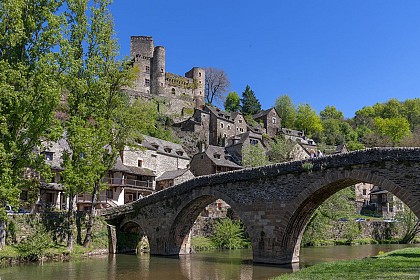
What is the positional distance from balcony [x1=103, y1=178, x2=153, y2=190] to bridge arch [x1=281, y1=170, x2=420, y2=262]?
76.2 ft

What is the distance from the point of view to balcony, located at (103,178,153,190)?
139ft

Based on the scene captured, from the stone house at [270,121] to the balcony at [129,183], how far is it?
141 ft

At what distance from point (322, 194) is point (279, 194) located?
82.7 inches

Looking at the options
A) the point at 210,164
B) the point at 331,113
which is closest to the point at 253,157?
the point at 210,164

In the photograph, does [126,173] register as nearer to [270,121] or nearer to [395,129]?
[270,121]

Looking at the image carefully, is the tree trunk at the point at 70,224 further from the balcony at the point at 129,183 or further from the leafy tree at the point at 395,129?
the leafy tree at the point at 395,129

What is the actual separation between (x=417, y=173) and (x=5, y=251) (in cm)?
2044

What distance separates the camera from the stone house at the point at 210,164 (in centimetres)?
5712

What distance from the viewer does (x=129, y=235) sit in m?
31.9

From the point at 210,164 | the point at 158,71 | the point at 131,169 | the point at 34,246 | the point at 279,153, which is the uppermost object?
the point at 158,71

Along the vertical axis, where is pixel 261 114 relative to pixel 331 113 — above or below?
below

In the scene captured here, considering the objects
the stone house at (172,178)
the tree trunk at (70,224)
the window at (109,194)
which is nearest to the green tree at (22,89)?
the tree trunk at (70,224)

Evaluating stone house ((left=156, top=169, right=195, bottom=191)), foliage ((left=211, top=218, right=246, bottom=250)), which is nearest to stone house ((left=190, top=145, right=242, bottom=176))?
stone house ((left=156, top=169, right=195, bottom=191))

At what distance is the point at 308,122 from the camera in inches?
3856
